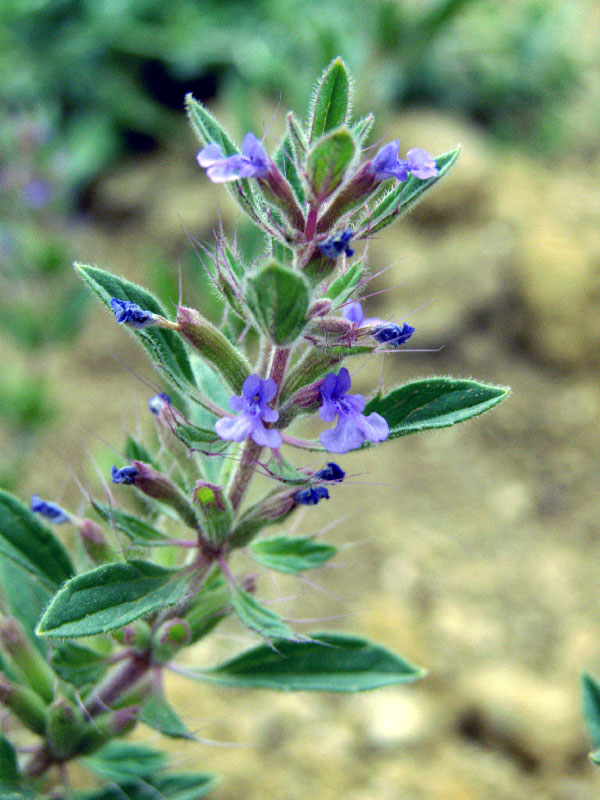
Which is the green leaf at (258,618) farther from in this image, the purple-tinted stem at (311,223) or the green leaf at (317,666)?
the purple-tinted stem at (311,223)

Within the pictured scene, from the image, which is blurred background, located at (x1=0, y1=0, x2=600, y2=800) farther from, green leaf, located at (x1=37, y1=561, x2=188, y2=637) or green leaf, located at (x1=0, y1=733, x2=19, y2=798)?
green leaf, located at (x1=0, y1=733, x2=19, y2=798)

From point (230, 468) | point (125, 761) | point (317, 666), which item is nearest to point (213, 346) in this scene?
point (230, 468)

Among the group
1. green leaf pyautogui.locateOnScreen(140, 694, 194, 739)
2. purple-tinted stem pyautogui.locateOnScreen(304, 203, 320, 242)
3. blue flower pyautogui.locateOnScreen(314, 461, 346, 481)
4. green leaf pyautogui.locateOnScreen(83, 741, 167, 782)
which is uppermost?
purple-tinted stem pyautogui.locateOnScreen(304, 203, 320, 242)

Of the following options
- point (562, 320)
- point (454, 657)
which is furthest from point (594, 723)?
point (562, 320)

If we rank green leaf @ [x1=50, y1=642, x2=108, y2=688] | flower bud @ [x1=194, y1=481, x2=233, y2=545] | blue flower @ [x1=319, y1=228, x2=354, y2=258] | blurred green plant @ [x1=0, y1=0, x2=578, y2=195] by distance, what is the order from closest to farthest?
blue flower @ [x1=319, y1=228, x2=354, y2=258], flower bud @ [x1=194, y1=481, x2=233, y2=545], green leaf @ [x1=50, y1=642, x2=108, y2=688], blurred green plant @ [x1=0, y1=0, x2=578, y2=195]

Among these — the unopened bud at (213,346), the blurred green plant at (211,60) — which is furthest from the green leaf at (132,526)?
the blurred green plant at (211,60)

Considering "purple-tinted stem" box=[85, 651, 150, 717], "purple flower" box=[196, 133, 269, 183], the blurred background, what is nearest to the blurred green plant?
the blurred background

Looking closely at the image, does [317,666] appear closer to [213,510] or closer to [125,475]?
[213,510]
